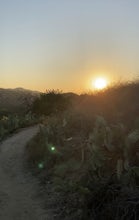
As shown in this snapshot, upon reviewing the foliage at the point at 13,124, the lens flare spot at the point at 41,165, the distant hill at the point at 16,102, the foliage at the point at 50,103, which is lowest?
the lens flare spot at the point at 41,165

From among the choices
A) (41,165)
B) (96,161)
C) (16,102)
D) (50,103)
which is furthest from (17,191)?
(16,102)

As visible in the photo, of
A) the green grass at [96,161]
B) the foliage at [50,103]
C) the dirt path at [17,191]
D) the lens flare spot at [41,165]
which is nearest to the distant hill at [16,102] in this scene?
the foliage at [50,103]

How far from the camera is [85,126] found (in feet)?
44.1

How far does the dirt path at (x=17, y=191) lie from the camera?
851 cm

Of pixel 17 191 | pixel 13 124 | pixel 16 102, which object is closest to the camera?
pixel 17 191

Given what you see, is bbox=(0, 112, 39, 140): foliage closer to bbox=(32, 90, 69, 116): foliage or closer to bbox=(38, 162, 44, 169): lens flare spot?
bbox=(32, 90, 69, 116): foliage

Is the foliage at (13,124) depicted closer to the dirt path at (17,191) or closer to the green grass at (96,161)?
the dirt path at (17,191)

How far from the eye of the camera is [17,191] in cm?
1047

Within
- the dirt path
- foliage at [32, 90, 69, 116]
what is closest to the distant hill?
foliage at [32, 90, 69, 116]

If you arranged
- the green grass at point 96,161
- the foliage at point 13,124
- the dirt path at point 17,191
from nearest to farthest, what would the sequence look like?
the green grass at point 96,161
the dirt path at point 17,191
the foliage at point 13,124

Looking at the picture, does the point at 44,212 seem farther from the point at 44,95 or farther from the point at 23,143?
the point at 44,95

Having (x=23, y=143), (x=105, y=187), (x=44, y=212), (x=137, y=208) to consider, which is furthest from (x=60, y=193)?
(x=23, y=143)

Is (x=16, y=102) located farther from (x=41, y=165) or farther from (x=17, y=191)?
(x=17, y=191)

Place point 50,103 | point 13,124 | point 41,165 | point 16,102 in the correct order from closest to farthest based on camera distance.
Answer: point 41,165
point 13,124
point 50,103
point 16,102
